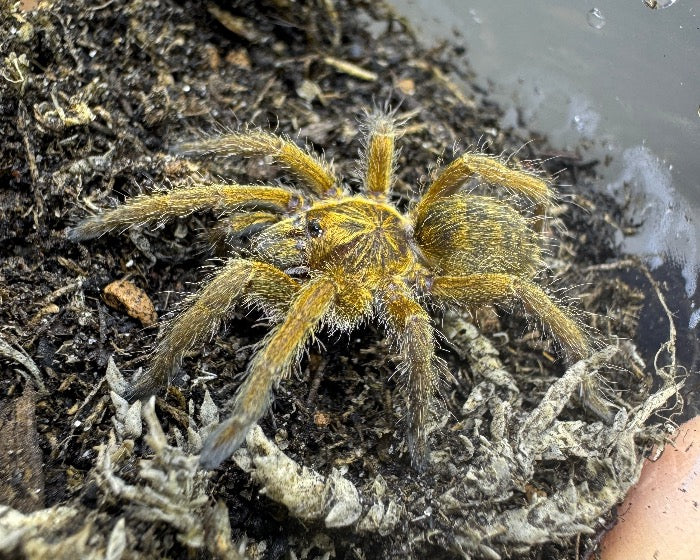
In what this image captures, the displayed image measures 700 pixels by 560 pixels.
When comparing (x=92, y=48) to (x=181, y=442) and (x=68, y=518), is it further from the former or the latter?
(x=68, y=518)

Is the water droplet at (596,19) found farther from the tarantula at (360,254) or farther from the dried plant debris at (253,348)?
the tarantula at (360,254)

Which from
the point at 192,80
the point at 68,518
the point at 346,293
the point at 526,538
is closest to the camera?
the point at 68,518

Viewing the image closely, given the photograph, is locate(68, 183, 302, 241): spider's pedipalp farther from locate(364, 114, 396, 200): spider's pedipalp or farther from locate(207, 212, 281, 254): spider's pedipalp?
locate(364, 114, 396, 200): spider's pedipalp

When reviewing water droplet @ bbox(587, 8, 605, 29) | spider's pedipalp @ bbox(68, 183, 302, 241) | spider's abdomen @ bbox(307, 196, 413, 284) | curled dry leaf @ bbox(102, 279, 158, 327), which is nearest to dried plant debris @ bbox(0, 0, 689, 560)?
curled dry leaf @ bbox(102, 279, 158, 327)

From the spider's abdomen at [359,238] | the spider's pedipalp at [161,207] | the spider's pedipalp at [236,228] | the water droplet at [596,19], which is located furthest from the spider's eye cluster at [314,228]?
the water droplet at [596,19]

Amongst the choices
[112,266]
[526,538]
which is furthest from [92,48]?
[526,538]
